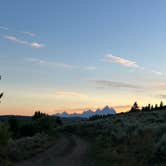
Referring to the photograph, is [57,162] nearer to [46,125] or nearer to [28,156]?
[28,156]

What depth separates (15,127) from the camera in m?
85.5

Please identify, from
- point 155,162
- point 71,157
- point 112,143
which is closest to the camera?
point 155,162

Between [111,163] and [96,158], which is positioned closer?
[111,163]

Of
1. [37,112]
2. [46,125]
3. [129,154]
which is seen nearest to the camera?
[129,154]

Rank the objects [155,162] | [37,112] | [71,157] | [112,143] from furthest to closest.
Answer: [37,112], [112,143], [71,157], [155,162]

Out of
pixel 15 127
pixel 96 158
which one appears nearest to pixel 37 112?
pixel 15 127

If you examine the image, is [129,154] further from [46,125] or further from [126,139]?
[46,125]

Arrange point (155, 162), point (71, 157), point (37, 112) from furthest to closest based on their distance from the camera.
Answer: point (37, 112) < point (71, 157) < point (155, 162)

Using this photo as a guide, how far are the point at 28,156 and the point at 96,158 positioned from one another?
24.7ft

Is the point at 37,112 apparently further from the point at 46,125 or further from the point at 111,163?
the point at 111,163

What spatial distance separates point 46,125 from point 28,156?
45.9 metres

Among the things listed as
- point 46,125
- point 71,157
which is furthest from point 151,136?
point 46,125

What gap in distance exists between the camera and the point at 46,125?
83000 millimetres

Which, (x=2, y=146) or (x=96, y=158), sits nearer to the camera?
(x=2, y=146)
